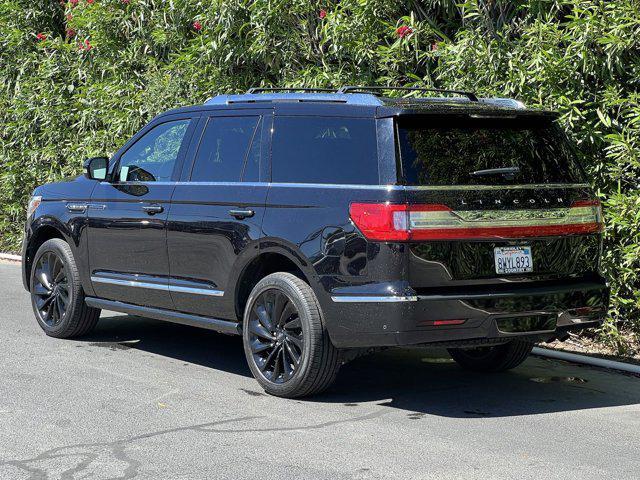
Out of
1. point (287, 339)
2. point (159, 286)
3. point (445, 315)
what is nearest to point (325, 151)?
point (287, 339)

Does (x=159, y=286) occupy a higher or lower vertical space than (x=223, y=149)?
lower

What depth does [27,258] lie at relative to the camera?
970 centimetres

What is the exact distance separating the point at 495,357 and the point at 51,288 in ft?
12.5

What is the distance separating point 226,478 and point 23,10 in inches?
503

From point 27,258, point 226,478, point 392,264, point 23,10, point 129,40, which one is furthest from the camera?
point 23,10

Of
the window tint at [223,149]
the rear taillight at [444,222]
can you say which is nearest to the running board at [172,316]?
the window tint at [223,149]

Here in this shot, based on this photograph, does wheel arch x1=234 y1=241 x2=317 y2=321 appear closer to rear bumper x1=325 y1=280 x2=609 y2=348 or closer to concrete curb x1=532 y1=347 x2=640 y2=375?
rear bumper x1=325 y1=280 x2=609 y2=348

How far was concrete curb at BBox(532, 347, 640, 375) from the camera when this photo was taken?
8.19 metres

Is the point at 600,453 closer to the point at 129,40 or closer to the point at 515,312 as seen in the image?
the point at 515,312

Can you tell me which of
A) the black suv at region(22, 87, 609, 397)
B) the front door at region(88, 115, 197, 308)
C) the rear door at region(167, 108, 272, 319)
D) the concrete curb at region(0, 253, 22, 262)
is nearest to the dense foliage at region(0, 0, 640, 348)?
the concrete curb at region(0, 253, 22, 262)

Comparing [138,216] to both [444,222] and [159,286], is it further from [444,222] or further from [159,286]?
[444,222]

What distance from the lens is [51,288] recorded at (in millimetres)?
9391

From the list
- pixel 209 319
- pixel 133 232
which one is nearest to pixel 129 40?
pixel 133 232

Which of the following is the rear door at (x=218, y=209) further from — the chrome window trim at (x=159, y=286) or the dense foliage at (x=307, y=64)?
the dense foliage at (x=307, y=64)
